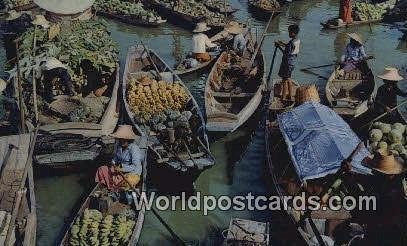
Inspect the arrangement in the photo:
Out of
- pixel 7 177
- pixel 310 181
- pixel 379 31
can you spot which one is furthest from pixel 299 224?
pixel 379 31

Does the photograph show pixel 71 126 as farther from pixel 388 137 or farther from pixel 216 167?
pixel 388 137

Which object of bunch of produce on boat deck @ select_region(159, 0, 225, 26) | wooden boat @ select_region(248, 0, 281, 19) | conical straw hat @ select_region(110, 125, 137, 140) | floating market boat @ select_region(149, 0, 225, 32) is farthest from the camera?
wooden boat @ select_region(248, 0, 281, 19)

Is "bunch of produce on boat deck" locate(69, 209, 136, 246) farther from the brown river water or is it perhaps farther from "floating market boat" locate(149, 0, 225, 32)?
"floating market boat" locate(149, 0, 225, 32)

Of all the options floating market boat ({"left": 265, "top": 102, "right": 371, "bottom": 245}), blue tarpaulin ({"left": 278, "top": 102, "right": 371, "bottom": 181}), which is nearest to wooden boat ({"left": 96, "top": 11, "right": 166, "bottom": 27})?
blue tarpaulin ({"left": 278, "top": 102, "right": 371, "bottom": 181})

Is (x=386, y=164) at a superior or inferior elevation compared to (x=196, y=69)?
superior

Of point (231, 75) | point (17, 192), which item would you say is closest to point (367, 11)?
point (231, 75)

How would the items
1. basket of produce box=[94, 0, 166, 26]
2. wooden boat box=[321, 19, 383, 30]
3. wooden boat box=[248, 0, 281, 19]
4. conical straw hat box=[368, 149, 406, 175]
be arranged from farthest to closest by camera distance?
wooden boat box=[248, 0, 281, 19] → basket of produce box=[94, 0, 166, 26] → wooden boat box=[321, 19, 383, 30] → conical straw hat box=[368, 149, 406, 175]

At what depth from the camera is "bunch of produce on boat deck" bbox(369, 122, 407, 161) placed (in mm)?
10479

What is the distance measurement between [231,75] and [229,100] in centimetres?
178

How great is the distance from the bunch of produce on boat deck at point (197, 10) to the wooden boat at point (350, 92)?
23.7ft

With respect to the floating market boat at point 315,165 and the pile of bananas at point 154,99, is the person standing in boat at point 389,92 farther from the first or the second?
the pile of bananas at point 154,99

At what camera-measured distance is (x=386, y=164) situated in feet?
24.8

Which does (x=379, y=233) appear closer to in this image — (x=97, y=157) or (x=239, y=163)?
(x=239, y=163)

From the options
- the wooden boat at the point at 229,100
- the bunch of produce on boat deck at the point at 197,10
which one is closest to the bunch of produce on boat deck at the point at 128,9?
the bunch of produce on boat deck at the point at 197,10
